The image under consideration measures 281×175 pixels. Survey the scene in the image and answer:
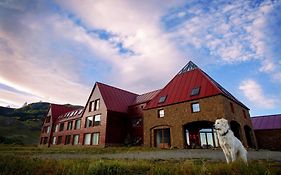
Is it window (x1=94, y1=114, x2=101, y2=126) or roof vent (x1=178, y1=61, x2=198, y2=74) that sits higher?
roof vent (x1=178, y1=61, x2=198, y2=74)

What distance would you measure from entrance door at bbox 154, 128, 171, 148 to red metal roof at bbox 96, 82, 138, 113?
33.5ft

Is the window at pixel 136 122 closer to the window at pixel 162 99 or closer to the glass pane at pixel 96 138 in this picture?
the glass pane at pixel 96 138

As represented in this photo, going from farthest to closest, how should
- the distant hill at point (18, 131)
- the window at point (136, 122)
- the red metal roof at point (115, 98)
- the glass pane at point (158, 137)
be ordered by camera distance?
the distant hill at point (18, 131)
the red metal roof at point (115, 98)
the window at point (136, 122)
the glass pane at point (158, 137)

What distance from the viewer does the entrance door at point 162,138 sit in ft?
69.8

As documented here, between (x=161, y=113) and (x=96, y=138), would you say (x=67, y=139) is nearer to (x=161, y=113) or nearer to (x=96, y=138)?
(x=96, y=138)

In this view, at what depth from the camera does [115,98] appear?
32938 mm

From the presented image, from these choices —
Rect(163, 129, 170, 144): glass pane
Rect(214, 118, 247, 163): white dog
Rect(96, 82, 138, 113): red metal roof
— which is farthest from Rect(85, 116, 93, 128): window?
Rect(214, 118, 247, 163): white dog

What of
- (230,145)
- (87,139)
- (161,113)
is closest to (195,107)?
(161,113)

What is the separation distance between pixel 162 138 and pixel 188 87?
288 inches

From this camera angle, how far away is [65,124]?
133 ft

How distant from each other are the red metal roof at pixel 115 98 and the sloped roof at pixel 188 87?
28.2 feet

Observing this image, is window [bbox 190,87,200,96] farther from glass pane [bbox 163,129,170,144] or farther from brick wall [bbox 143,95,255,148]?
glass pane [bbox 163,129,170,144]

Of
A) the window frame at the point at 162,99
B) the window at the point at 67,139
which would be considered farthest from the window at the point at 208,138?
the window at the point at 67,139

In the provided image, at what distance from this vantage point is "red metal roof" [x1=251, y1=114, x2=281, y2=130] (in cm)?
2979
